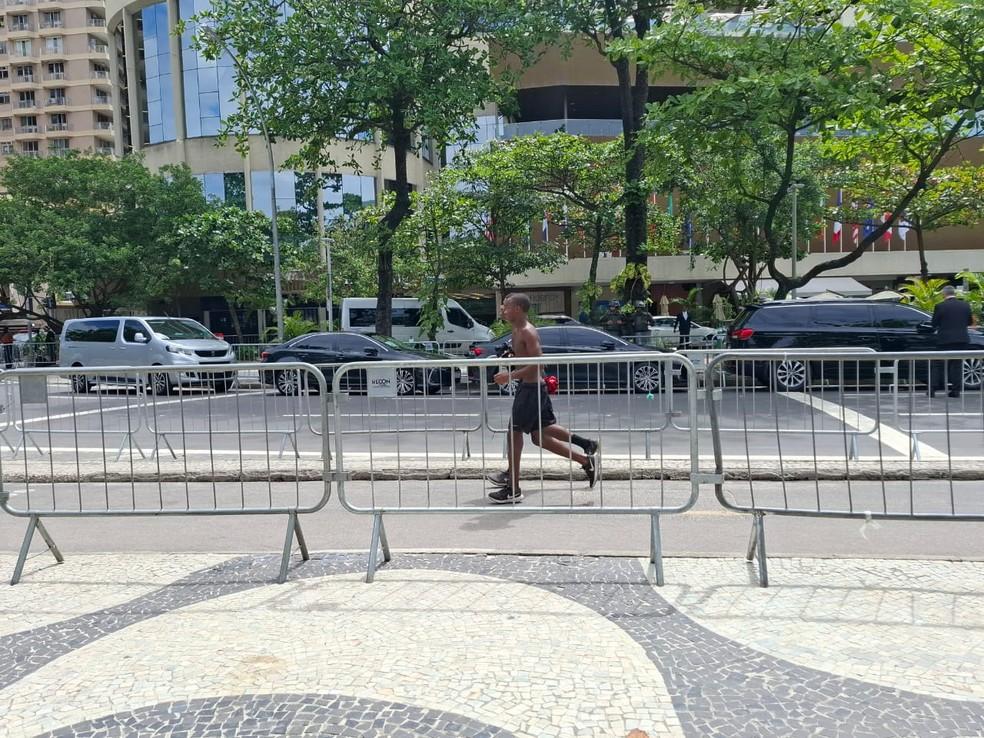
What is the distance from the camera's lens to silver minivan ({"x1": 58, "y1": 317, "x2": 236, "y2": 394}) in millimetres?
19688

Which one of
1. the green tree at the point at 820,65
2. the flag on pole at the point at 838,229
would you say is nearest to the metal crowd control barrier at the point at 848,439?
the green tree at the point at 820,65

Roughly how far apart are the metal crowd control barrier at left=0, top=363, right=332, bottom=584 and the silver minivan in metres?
10.9

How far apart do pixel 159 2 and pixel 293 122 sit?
96.1ft

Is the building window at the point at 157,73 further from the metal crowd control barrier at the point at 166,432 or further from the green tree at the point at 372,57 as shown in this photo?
the metal crowd control barrier at the point at 166,432

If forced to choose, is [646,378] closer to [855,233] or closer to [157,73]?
[855,233]

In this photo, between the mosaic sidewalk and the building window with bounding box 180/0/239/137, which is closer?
the mosaic sidewalk

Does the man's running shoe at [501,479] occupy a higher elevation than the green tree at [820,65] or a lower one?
lower

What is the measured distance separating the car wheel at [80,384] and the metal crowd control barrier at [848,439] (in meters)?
4.64

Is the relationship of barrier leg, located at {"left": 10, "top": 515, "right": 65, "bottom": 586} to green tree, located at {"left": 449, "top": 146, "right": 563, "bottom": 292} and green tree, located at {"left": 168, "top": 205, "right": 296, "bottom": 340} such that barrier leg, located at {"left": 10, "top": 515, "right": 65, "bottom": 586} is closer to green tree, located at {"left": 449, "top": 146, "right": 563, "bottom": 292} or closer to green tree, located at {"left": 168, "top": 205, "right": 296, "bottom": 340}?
green tree, located at {"left": 449, "top": 146, "right": 563, "bottom": 292}

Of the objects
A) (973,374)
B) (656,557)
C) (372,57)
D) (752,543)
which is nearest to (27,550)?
(656,557)

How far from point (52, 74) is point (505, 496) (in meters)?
82.5

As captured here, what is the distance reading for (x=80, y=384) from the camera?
→ 6.49 m

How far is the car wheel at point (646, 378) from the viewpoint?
6781 mm

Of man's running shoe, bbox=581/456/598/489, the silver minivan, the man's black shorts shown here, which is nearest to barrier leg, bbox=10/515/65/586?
the man's black shorts
